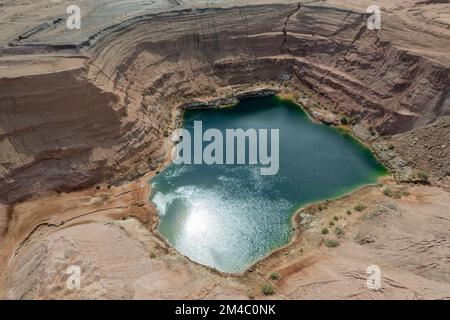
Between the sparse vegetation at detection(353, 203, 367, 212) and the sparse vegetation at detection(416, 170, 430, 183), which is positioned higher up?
the sparse vegetation at detection(416, 170, 430, 183)

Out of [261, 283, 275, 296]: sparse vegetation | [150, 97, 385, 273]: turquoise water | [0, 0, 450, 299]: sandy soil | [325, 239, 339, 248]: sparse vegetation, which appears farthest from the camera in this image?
[150, 97, 385, 273]: turquoise water

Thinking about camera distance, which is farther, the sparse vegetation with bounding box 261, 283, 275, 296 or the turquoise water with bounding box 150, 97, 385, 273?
the turquoise water with bounding box 150, 97, 385, 273

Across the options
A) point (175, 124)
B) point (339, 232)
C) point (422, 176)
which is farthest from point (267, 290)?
point (175, 124)

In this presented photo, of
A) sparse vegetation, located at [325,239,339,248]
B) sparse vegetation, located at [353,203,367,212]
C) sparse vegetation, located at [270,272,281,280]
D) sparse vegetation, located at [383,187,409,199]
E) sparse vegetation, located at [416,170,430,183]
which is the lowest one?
sparse vegetation, located at [270,272,281,280]

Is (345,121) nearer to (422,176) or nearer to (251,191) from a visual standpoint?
(422,176)

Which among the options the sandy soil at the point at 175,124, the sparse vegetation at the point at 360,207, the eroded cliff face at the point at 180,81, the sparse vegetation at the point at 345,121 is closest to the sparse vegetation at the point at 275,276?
the sandy soil at the point at 175,124

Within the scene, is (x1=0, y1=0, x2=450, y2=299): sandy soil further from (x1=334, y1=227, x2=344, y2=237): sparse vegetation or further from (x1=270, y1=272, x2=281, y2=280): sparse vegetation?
(x1=270, y1=272, x2=281, y2=280): sparse vegetation

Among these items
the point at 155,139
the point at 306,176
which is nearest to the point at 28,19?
the point at 155,139

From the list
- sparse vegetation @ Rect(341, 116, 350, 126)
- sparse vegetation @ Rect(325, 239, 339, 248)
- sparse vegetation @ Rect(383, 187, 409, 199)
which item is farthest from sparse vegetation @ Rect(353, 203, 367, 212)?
sparse vegetation @ Rect(341, 116, 350, 126)
